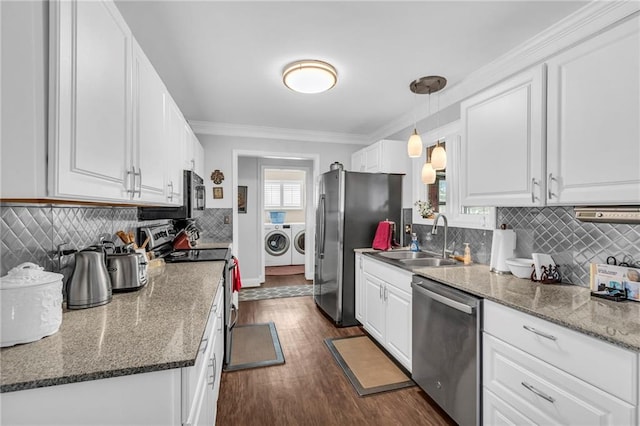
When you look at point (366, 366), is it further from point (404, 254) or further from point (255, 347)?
point (404, 254)

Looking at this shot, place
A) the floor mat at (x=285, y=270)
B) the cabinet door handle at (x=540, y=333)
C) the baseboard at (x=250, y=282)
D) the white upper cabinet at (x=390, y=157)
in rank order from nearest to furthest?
the cabinet door handle at (x=540, y=333)
the white upper cabinet at (x=390, y=157)
the baseboard at (x=250, y=282)
the floor mat at (x=285, y=270)

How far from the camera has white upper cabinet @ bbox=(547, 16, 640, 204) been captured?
128 centimetres

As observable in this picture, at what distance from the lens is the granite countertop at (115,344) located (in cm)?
80

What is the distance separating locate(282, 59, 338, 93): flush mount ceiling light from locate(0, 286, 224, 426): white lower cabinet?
81.9 inches

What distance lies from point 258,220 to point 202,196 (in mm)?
2167

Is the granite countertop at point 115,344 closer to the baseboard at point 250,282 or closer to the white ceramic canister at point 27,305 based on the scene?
the white ceramic canister at point 27,305

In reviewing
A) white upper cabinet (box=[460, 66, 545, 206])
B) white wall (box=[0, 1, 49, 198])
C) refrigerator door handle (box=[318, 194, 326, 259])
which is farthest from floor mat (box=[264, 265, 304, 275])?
white wall (box=[0, 1, 49, 198])

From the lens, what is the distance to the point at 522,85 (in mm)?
1717

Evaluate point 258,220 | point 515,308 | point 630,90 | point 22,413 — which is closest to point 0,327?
point 22,413

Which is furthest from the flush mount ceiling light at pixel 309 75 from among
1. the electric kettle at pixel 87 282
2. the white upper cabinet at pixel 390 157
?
the electric kettle at pixel 87 282

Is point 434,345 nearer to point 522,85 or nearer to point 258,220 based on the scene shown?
point 522,85

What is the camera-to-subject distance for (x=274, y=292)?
4676 millimetres

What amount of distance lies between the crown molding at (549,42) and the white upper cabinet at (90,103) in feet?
7.40

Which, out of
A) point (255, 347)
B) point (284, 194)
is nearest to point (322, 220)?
point (255, 347)
